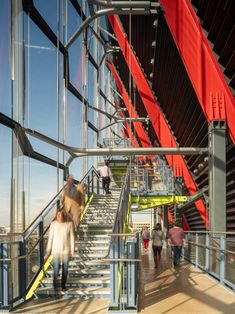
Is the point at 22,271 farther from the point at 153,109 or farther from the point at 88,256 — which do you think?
the point at 153,109

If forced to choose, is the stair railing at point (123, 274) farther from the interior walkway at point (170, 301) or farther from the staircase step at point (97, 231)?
the staircase step at point (97, 231)

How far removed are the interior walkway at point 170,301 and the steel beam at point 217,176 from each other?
2.37 metres

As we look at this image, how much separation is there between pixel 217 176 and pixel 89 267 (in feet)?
15.8

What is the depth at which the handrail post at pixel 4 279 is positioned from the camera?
255 inches

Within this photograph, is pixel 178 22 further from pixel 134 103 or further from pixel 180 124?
pixel 134 103

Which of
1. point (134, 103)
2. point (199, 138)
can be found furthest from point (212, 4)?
point (134, 103)

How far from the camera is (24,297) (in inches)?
281

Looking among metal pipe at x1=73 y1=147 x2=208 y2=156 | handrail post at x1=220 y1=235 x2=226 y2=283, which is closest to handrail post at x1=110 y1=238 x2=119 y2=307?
handrail post at x1=220 y1=235 x2=226 y2=283

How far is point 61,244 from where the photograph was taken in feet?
24.3

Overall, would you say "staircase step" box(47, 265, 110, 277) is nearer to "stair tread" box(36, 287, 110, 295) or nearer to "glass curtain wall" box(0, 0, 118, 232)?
"stair tread" box(36, 287, 110, 295)

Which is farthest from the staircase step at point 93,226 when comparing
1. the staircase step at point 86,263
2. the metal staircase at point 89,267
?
the staircase step at point 86,263

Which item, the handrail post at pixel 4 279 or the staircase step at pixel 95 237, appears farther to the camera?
the staircase step at pixel 95 237

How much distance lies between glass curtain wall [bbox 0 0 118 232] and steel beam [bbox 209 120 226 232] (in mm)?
4624

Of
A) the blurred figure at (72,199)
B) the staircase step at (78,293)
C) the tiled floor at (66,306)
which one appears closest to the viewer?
the tiled floor at (66,306)
